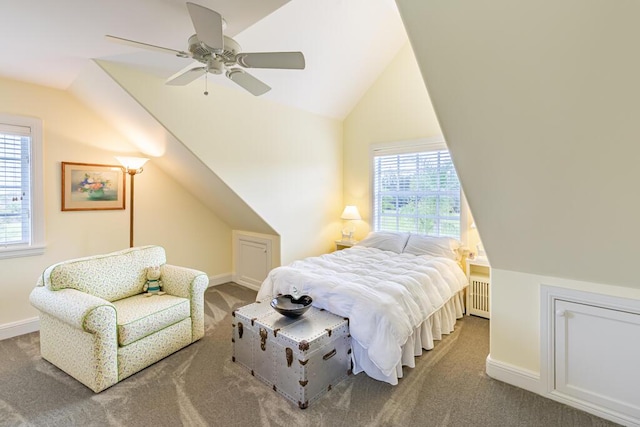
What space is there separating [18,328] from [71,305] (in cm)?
160

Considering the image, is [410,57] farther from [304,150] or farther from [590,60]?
[590,60]

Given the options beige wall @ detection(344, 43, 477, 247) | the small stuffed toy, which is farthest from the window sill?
beige wall @ detection(344, 43, 477, 247)

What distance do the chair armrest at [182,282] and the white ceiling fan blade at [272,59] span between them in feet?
6.40

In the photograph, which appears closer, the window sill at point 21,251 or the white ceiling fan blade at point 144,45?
the white ceiling fan blade at point 144,45

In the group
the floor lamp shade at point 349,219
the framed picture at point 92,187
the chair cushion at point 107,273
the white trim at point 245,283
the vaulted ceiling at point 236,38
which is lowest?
the white trim at point 245,283

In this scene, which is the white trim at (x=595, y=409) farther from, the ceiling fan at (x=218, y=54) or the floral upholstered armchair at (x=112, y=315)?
the floral upholstered armchair at (x=112, y=315)

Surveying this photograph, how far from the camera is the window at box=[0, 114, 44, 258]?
10.2 ft

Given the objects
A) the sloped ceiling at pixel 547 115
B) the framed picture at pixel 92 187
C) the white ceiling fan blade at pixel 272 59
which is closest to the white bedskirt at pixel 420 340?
the sloped ceiling at pixel 547 115

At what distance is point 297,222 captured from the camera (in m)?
4.43

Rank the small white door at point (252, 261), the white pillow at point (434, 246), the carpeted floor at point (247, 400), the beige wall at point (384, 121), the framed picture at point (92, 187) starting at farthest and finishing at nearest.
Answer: the small white door at point (252, 261)
the beige wall at point (384, 121)
the white pillow at point (434, 246)
the framed picture at point (92, 187)
the carpeted floor at point (247, 400)

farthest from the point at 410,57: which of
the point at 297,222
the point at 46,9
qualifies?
the point at 46,9

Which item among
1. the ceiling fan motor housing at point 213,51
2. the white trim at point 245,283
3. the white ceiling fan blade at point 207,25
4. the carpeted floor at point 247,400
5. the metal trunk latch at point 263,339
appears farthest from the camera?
the white trim at point 245,283

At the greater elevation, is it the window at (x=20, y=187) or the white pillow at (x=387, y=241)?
the window at (x=20, y=187)

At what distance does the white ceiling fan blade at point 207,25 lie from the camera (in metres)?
1.45
